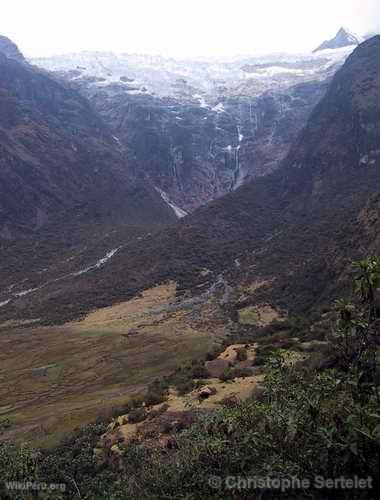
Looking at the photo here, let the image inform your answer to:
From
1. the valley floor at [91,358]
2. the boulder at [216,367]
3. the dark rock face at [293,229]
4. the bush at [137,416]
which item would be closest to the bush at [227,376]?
the boulder at [216,367]

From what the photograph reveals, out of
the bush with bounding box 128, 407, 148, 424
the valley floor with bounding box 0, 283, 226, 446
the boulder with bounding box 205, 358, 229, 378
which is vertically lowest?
the valley floor with bounding box 0, 283, 226, 446

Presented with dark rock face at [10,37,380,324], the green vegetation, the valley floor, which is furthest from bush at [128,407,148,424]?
dark rock face at [10,37,380,324]

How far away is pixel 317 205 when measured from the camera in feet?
497

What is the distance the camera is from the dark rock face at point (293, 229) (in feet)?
286

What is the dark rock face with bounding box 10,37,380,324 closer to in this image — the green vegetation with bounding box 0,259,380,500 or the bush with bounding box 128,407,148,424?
the bush with bounding box 128,407,148,424

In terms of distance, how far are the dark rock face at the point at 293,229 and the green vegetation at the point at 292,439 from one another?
5334cm

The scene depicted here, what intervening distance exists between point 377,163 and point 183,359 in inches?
4366

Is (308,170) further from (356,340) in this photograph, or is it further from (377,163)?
(356,340)

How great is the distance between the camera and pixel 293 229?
13925 cm

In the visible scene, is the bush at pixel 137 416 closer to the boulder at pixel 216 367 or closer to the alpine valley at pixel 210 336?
the alpine valley at pixel 210 336

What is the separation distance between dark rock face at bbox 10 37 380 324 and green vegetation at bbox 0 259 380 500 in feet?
175

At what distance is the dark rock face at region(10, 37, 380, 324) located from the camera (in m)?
87.1

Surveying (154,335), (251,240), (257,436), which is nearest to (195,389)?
(257,436)

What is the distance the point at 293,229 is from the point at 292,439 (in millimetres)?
125984
